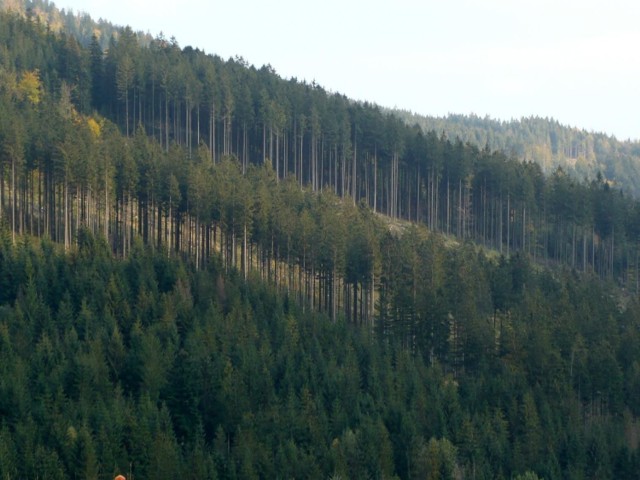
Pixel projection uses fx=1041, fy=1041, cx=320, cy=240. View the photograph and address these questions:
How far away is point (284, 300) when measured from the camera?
284 feet

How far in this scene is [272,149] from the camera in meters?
146

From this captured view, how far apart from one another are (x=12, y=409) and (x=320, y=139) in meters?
92.5

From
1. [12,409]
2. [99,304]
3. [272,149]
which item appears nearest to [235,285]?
[99,304]

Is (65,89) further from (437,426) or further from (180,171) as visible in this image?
(437,426)

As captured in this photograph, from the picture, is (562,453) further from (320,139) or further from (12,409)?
(320,139)

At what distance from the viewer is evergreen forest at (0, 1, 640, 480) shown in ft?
202

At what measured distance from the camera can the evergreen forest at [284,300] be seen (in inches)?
2425

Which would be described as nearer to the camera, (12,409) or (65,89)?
(12,409)

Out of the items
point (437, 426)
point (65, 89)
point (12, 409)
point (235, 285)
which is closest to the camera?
point (12, 409)

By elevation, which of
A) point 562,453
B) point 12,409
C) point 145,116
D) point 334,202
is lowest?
point 562,453

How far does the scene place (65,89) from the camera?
139375 mm

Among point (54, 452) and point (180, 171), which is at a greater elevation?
point (180, 171)

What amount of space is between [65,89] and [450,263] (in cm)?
6411

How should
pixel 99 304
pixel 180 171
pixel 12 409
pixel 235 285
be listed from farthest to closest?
pixel 180 171 → pixel 235 285 → pixel 99 304 → pixel 12 409
